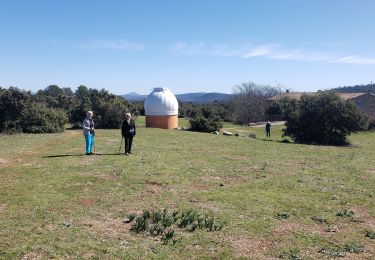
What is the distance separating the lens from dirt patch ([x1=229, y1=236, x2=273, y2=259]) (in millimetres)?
6813

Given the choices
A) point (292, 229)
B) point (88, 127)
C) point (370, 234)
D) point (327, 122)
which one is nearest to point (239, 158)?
point (88, 127)

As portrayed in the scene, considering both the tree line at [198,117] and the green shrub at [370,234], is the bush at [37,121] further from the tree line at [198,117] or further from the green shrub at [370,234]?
the green shrub at [370,234]

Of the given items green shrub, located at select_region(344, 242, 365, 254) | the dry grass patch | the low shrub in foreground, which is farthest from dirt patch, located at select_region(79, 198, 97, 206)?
green shrub, located at select_region(344, 242, 365, 254)

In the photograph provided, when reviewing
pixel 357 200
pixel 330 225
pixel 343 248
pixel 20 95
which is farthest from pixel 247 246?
pixel 20 95

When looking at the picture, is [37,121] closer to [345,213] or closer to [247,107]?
[345,213]

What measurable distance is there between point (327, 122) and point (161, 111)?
1619 centimetres

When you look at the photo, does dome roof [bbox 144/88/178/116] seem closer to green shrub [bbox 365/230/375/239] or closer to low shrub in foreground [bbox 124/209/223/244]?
low shrub in foreground [bbox 124/209/223/244]

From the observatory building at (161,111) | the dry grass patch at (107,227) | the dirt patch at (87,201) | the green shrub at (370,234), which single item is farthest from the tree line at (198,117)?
the green shrub at (370,234)

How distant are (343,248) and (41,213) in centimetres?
593

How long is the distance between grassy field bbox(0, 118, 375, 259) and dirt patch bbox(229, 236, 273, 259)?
0.06ft

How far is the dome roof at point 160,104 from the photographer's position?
42031 mm

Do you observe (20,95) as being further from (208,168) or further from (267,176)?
(267,176)

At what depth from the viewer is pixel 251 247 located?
716cm

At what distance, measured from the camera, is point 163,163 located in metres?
15.7
